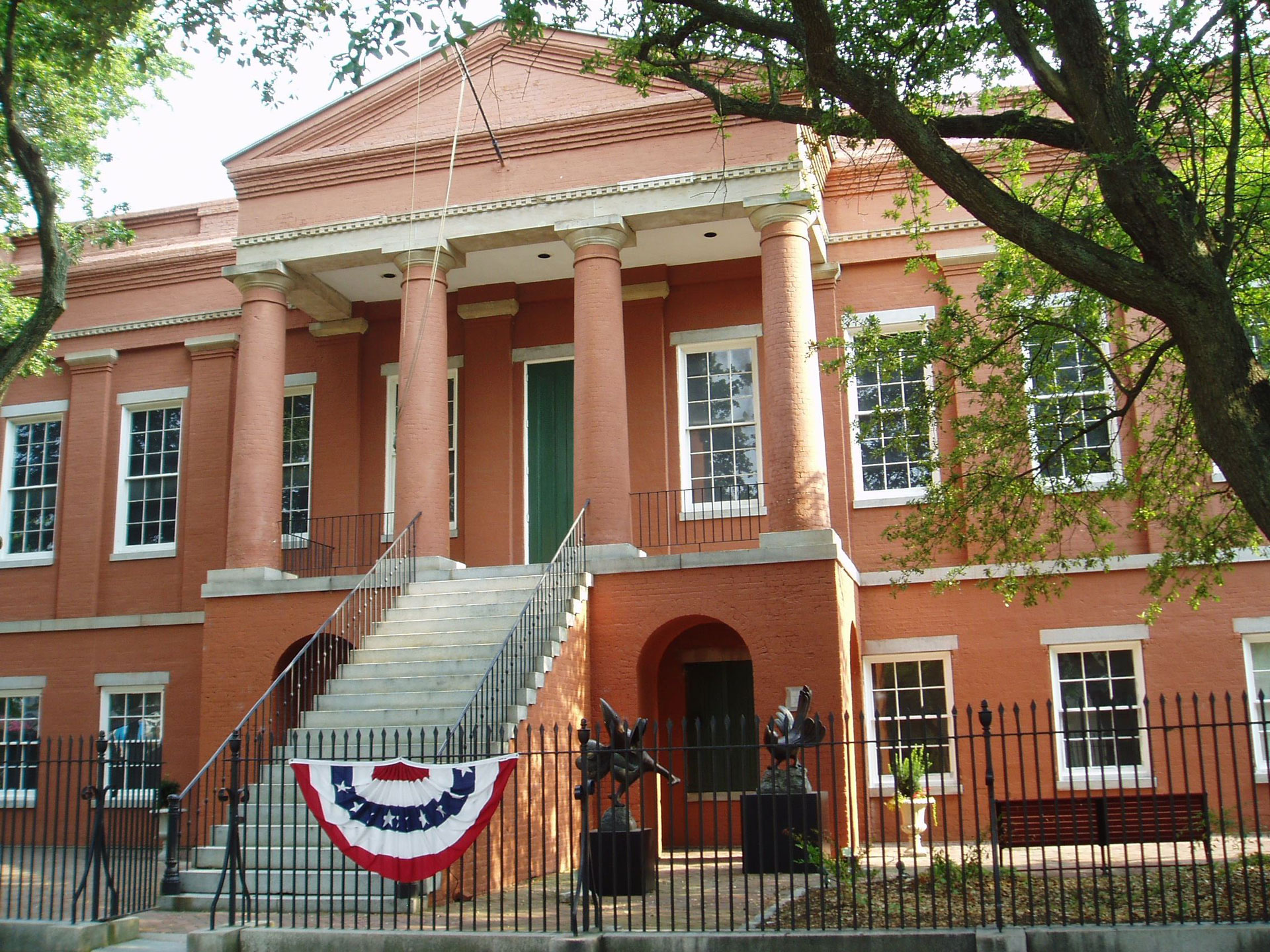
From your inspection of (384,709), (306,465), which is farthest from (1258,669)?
(306,465)

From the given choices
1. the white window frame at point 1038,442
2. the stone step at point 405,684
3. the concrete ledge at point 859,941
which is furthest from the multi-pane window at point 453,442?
the concrete ledge at point 859,941

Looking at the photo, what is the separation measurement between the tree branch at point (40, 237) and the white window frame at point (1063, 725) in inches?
507

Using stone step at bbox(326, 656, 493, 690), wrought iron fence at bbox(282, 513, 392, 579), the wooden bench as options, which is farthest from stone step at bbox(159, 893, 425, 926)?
wrought iron fence at bbox(282, 513, 392, 579)

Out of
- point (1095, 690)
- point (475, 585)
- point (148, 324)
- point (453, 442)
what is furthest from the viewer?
point (148, 324)

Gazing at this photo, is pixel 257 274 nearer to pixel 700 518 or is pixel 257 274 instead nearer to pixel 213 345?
pixel 213 345

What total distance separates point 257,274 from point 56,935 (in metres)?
10.3

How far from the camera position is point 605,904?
10828mm

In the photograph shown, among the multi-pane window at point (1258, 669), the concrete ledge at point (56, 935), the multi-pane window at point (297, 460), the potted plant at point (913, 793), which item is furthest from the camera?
the multi-pane window at point (297, 460)

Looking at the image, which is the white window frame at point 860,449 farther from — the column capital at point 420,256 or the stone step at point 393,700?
the stone step at point 393,700

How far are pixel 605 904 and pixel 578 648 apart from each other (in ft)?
13.4

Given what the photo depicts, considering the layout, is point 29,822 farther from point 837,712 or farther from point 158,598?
point 837,712

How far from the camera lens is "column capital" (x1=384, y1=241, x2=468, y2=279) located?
668 inches

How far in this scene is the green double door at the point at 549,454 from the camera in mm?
18812

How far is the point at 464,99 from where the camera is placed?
1753cm
